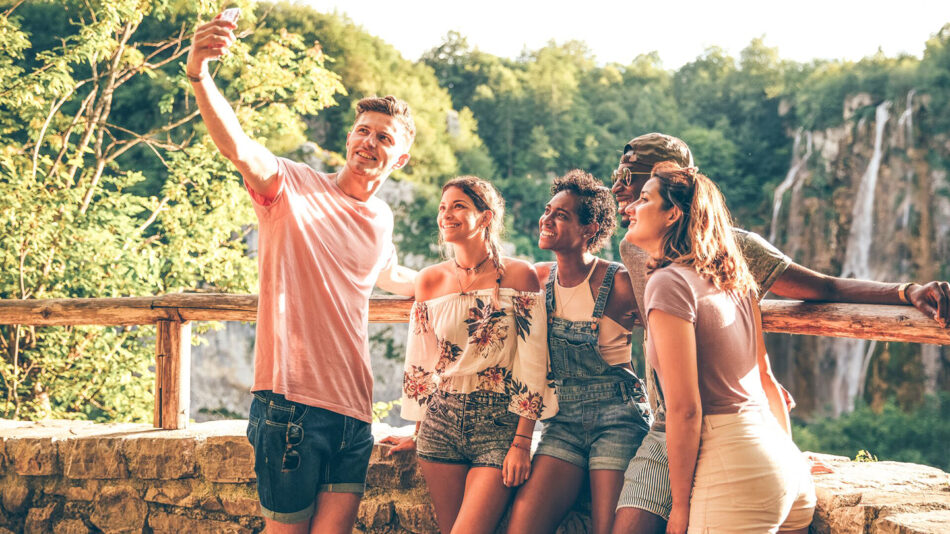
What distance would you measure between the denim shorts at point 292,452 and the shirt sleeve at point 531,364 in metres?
0.57

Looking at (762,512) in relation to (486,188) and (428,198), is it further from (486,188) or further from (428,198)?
(428,198)

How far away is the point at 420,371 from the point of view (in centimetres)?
248

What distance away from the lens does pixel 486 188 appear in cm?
252

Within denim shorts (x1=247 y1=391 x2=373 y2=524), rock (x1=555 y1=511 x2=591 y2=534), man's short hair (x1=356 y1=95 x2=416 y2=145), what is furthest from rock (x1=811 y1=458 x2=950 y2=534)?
man's short hair (x1=356 y1=95 x2=416 y2=145)

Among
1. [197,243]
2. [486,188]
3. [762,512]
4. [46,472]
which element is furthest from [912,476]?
[197,243]

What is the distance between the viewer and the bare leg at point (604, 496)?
2.18 m

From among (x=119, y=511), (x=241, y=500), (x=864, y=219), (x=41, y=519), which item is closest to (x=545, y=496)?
(x=241, y=500)

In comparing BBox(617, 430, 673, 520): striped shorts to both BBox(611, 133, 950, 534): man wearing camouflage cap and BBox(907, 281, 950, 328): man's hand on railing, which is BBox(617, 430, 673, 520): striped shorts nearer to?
BBox(611, 133, 950, 534): man wearing camouflage cap

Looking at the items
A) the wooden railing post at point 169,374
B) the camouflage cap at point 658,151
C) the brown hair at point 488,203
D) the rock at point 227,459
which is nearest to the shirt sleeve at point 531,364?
the brown hair at point 488,203

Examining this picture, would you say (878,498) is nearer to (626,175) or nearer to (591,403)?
(591,403)

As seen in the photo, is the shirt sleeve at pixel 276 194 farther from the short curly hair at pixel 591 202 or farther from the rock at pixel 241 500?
the rock at pixel 241 500

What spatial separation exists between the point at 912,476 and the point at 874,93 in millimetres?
24447

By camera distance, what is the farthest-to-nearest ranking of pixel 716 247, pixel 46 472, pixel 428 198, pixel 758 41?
pixel 758 41
pixel 428 198
pixel 46 472
pixel 716 247

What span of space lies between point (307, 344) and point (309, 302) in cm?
11
